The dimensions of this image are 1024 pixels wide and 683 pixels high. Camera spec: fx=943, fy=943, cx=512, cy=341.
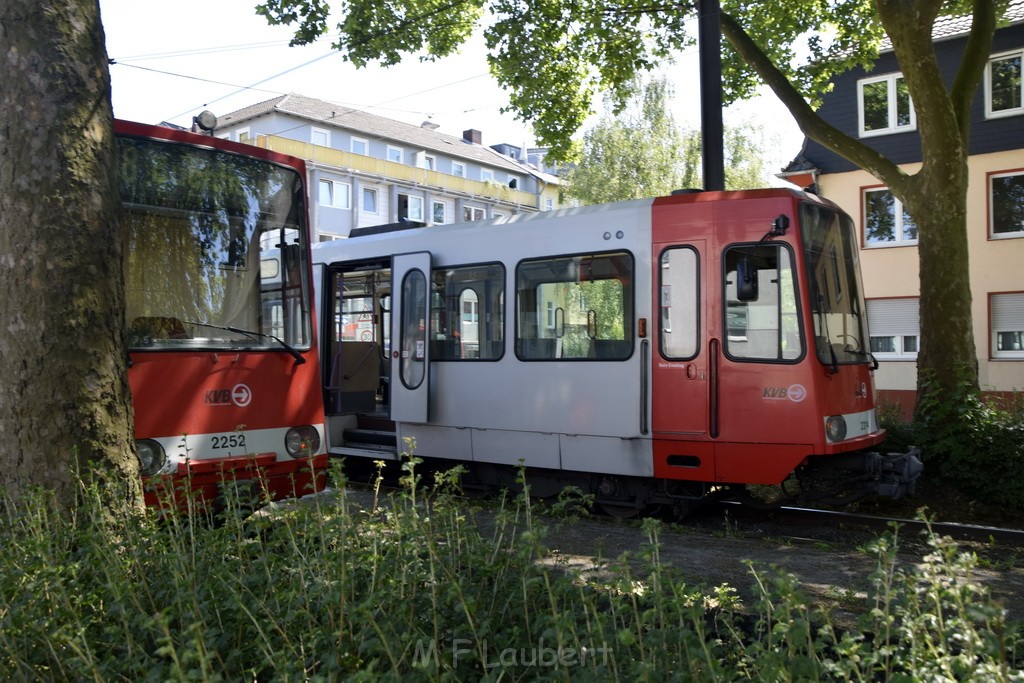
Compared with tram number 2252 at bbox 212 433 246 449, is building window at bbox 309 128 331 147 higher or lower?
higher

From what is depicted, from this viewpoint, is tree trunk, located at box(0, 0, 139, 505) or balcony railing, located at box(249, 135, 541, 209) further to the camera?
balcony railing, located at box(249, 135, 541, 209)

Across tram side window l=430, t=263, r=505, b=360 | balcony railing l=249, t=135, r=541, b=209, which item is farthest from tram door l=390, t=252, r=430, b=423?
balcony railing l=249, t=135, r=541, b=209

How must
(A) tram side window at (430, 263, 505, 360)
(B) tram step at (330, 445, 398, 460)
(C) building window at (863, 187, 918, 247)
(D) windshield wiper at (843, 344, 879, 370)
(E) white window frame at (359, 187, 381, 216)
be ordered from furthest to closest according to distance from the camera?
1. (E) white window frame at (359, 187, 381, 216)
2. (C) building window at (863, 187, 918, 247)
3. (B) tram step at (330, 445, 398, 460)
4. (A) tram side window at (430, 263, 505, 360)
5. (D) windshield wiper at (843, 344, 879, 370)

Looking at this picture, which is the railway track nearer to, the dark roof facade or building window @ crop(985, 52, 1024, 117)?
the dark roof facade

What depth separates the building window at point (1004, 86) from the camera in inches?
930

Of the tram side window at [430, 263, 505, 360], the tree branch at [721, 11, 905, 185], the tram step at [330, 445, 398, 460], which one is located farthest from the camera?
the tree branch at [721, 11, 905, 185]

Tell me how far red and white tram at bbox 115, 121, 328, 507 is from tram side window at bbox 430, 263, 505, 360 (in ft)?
10.1

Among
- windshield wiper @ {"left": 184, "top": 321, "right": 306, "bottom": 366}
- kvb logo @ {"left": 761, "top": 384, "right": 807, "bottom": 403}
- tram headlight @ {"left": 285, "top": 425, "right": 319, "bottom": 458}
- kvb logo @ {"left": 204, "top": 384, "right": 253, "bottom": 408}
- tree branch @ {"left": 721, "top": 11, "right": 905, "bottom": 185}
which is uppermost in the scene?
tree branch @ {"left": 721, "top": 11, "right": 905, "bottom": 185}

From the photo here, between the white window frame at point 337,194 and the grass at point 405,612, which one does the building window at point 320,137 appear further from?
the grass at point 405,612

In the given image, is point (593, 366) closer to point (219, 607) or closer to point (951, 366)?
point (951, 366)

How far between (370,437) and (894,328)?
1832cm

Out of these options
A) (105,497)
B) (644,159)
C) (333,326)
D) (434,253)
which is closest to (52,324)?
(105,497)

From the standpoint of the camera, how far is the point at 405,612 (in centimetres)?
340

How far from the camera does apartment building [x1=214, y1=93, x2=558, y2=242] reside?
49875mm
